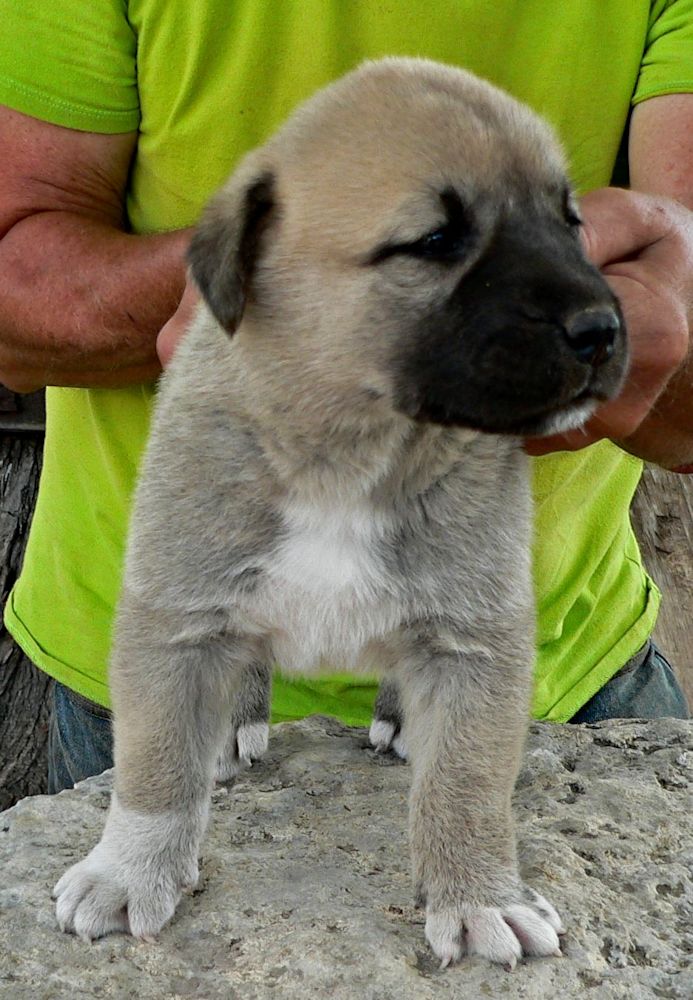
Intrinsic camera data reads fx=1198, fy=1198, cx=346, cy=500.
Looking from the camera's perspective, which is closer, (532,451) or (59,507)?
(532,451)

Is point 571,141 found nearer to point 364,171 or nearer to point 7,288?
point 364,171

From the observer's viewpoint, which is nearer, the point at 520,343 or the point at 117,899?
the point at 520,343

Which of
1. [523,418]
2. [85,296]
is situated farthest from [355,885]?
[85,296]

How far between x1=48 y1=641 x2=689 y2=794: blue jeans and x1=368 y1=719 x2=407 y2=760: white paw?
942 mm

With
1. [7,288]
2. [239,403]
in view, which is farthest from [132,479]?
[239,403]

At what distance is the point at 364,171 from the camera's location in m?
2.10

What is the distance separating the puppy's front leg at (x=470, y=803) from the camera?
2.17 meters

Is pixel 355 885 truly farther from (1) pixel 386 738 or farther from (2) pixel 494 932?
(1) pixel 386 738

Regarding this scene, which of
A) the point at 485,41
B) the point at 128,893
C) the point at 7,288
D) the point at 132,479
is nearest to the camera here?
the point at 128,893

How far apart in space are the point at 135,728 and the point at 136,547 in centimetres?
36

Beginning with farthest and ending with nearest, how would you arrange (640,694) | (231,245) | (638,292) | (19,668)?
(19,668)
(640,694)
(638,292)
(231,245)

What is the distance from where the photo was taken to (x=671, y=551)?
5230mm

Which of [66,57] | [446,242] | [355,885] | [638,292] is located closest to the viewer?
[446,242]

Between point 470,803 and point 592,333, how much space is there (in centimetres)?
92
